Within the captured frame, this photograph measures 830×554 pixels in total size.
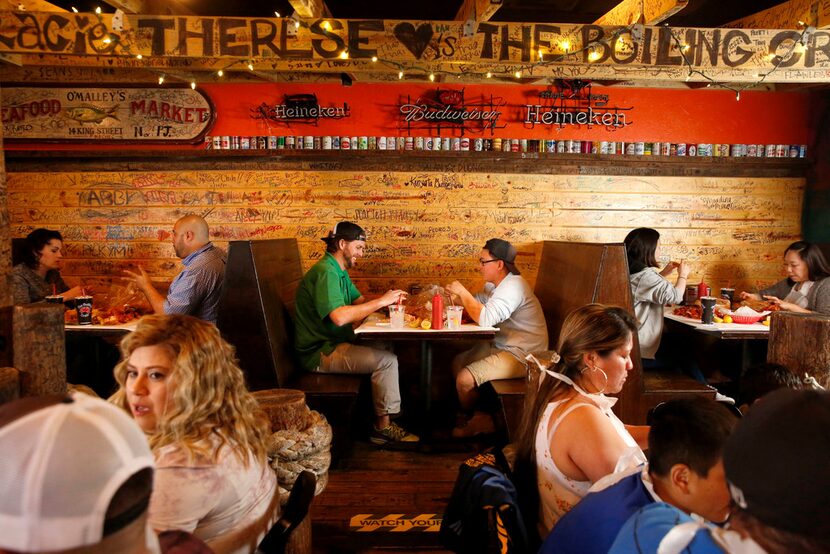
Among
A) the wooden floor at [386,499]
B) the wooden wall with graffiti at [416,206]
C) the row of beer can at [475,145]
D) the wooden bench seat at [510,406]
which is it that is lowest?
the wooden floor at [386,499]

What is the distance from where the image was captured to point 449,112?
236 inches

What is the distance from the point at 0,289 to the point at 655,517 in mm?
2577

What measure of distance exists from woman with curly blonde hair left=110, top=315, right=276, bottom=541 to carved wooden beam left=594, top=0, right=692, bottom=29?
146 inches

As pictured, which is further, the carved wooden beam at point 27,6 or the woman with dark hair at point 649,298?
the woman with dark hair at point 649,298

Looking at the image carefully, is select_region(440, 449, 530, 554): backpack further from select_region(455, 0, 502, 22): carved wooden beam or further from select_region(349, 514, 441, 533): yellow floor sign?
select_region(455, 0, 502, 22): carved wooden beam

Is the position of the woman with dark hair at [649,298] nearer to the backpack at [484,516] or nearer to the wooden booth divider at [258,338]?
the wooden booth divider at [258,338]

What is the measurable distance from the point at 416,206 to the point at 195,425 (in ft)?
15.4

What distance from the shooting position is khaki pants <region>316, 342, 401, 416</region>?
443 centimetres

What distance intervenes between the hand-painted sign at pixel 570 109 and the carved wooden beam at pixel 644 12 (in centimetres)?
112

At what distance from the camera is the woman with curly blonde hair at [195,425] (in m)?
1.44

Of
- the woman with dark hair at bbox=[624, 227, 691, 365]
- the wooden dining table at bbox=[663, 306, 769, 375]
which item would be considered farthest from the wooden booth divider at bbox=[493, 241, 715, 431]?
the wooden dining table at bbox=[663, 306, 769, 375]

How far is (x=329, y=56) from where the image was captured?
4418mm

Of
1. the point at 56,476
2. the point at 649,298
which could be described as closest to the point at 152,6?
the point at 649,298

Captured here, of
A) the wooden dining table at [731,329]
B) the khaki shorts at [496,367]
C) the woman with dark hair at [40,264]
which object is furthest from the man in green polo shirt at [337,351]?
the wooden dining table at [731,329]
